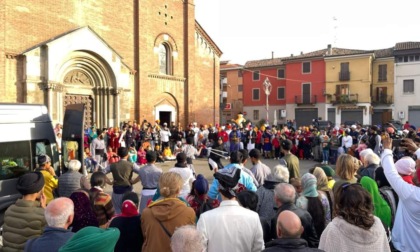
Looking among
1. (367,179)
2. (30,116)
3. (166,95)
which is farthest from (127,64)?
(367,179)

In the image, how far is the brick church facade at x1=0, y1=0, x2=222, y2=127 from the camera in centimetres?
1741

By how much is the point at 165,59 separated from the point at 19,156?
18.2 metres

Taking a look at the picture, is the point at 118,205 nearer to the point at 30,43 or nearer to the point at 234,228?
the point at 234,228

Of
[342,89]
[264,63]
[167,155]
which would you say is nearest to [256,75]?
[264,63]

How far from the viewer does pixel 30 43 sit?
17.8m

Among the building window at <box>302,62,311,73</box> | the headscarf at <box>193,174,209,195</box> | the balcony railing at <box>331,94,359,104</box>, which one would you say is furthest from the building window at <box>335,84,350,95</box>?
the headscarf at <box>193,174,209,195</box>

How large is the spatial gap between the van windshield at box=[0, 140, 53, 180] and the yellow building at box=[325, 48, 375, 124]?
40.5 metres

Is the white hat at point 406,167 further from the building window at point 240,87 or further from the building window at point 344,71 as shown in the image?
the building window at point 240,87

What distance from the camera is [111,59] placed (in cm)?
2053

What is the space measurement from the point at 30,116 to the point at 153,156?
12.0 feet

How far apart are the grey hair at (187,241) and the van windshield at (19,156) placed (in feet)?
21.1

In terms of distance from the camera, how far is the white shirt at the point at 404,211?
4.28 m

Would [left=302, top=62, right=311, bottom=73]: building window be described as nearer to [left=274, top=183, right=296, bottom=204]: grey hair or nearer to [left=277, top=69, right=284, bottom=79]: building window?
[left=277, top=69, right=284, bottom=79]: building window

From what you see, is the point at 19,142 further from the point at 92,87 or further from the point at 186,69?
the point at 186,69
